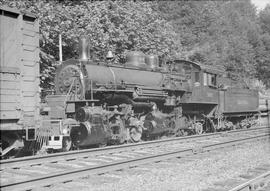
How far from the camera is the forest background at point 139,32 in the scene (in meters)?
16.8

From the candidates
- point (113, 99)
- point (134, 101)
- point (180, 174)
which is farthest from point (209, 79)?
point (180, 174)

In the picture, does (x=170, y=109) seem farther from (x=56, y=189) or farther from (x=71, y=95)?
(x=56, y=189)

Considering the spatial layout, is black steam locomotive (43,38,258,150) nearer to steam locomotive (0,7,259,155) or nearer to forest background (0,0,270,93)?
steam locomotive (0,7,259,155)

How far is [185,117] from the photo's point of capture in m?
18.4

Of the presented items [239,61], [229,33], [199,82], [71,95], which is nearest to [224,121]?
[199,82]

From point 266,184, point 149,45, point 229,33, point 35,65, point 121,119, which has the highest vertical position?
point 229,33

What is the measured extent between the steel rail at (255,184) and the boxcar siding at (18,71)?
5.57m

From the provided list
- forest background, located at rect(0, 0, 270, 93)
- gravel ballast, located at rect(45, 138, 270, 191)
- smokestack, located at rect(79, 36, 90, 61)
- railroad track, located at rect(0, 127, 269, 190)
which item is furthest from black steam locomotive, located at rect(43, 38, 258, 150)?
gravel ballast, located at rect(45, 138, 270, 191)

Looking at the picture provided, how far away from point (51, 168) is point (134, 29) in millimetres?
13765

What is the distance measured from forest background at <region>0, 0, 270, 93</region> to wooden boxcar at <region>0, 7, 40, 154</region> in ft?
16.7

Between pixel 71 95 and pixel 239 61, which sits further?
pixel 239 61

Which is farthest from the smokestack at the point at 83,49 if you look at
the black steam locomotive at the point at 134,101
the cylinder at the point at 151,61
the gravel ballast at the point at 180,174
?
the gravel ballast at the point at 180,174

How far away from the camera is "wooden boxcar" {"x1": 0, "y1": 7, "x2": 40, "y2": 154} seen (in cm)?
958

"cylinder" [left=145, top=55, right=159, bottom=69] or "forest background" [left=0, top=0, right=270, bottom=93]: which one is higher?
"forest background" [left=0, top=0, right=270, bottom=93]
